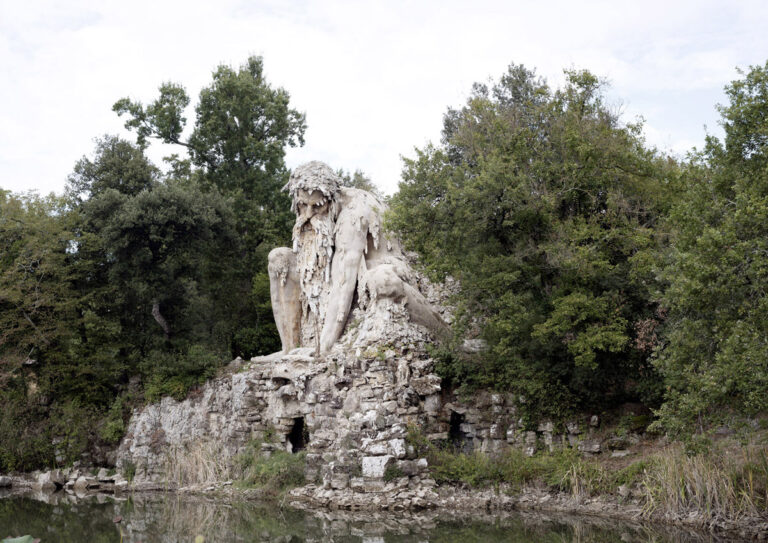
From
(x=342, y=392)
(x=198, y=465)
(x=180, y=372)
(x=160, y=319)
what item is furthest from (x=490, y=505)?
(x=160, y=319)

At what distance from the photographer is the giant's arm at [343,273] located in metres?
16.5

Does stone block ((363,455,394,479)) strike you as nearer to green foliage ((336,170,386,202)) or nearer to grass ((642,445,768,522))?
grass ((642,445,768,522))

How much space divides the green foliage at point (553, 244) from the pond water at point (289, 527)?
3.47 metres

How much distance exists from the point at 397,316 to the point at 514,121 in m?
4.94

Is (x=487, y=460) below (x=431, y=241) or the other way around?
below

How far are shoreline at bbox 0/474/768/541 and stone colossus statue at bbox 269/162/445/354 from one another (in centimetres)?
372

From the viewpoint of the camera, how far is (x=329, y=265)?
17.1m

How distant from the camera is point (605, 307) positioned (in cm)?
1314

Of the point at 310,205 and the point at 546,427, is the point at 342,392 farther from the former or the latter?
the point at 310,205

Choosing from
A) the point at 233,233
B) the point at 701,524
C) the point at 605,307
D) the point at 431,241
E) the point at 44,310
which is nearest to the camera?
the point at 701,524

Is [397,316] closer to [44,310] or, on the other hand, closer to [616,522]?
[616,522]

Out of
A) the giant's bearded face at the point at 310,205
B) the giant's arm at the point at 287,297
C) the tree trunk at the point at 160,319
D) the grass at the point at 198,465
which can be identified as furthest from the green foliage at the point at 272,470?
the tree trunk at the point at 160,319

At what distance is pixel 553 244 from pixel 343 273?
17.0ft

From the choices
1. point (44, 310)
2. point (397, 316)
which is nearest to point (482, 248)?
point (397, 316)
